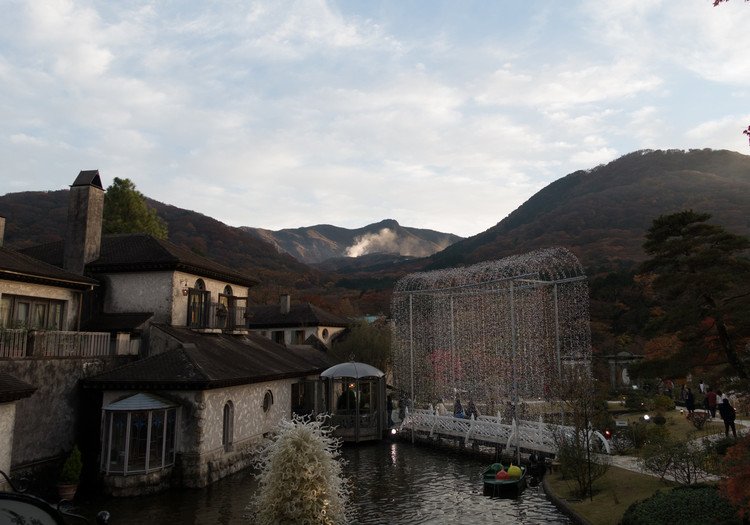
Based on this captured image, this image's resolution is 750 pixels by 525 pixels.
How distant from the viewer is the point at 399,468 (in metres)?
21.5

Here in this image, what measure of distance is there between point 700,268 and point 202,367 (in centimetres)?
1687

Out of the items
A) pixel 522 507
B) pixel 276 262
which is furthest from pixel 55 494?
pixel 276 262

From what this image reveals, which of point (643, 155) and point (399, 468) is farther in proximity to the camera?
point (643, 155)

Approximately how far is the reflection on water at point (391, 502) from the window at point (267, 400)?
3932 millimetres

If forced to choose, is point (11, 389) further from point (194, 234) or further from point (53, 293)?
point (194, 234)

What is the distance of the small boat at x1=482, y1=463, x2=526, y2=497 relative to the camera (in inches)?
662

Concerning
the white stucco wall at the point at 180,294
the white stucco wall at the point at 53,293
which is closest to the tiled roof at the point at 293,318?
the white stucco wall at the point at 180,294

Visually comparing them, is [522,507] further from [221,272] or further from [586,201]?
[586,201]

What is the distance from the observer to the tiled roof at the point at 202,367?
17.9 meters

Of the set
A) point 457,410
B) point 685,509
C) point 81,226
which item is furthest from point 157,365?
point 685,509

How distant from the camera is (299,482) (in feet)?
38.0

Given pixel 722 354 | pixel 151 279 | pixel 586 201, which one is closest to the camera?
pixel 722 354

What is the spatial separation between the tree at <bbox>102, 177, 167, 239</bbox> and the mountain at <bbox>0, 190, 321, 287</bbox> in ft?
149

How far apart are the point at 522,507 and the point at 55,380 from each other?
51.7 ft
